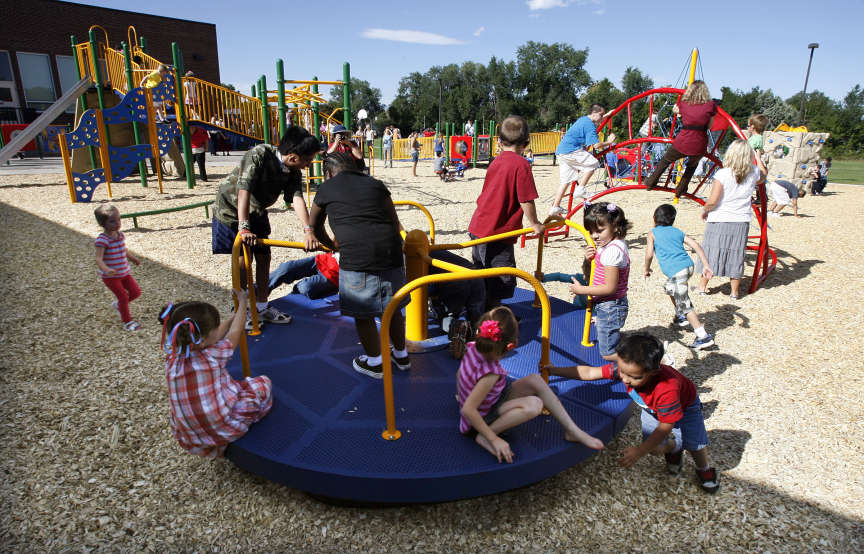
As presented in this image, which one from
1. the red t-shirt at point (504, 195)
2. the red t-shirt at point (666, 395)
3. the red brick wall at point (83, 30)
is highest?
the red brick wall at point (83, 30)

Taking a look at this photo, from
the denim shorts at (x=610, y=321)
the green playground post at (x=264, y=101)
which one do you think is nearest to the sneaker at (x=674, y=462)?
the denim shorts at (x=610, y=321)

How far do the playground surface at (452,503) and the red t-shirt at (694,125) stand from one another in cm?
166

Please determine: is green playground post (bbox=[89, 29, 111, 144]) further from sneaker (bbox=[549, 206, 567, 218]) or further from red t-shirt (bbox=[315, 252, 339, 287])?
sneaker (bbox=[549, 206, 567, 218])

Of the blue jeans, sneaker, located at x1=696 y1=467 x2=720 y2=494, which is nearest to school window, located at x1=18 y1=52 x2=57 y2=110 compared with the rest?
the blue jeans

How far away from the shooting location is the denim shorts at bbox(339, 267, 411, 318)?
2.64 meters

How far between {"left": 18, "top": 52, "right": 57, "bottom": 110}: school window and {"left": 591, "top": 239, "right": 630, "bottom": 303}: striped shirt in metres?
31.0

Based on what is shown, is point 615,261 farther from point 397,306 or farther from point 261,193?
point 261,193

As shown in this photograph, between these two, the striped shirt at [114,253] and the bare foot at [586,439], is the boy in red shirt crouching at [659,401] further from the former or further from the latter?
the striped shirt at [114,253]

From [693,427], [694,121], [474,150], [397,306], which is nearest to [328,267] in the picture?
[397,306]

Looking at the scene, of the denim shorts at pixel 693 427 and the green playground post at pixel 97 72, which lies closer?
the denim shorts at pixel 693 427

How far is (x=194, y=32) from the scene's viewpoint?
32.2m

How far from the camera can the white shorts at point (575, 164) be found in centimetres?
691

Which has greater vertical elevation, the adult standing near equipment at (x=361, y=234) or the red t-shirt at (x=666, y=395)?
the adult standing near equipment at (x=361, y=234)

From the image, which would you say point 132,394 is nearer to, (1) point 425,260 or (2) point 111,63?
(1) point 425,260
